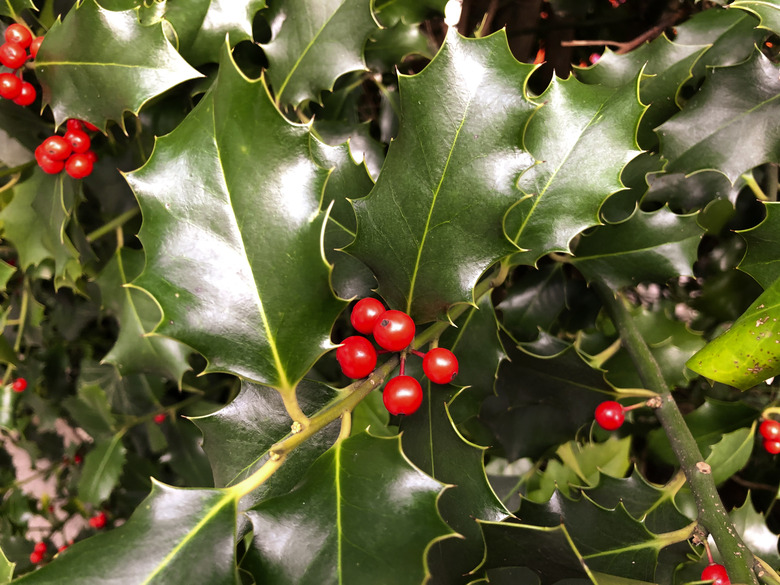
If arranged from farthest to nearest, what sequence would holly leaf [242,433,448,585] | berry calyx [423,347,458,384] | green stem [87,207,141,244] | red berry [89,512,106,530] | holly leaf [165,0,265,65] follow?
red berry [89,512,106,530] < green stem [87,207,141,244] < holly leaf [165,0,265,65] < berry calyx [423,347,458,384] < holly leaf [242,433,448,585]

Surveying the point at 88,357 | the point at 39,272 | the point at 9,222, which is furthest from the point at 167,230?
the point at 88,357

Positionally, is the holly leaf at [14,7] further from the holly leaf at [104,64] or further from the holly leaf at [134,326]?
the holly leaf at [134,326]

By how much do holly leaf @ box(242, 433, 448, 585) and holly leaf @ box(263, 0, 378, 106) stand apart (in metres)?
0.49

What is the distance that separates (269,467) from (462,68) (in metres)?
0.37

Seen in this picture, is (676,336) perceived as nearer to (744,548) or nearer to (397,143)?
(744,548)

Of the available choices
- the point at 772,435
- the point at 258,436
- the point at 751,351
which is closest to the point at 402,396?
the point at 258,436

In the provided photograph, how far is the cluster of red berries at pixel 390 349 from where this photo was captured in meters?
0.46

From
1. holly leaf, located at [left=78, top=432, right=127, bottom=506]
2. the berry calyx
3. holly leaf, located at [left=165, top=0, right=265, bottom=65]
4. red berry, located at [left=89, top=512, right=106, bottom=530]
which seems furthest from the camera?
red berry, located at [left=89, top=512, right=106, bottom=530]

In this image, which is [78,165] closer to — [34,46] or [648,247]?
[34,46]

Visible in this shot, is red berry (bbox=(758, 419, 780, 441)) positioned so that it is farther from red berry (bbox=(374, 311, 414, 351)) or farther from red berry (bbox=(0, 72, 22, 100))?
red berry (bbox=(0, 72, 22, 100))

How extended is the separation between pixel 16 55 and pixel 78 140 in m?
0.12

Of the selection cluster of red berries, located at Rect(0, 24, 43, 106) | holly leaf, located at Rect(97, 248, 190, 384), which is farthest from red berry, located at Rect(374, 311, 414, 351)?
cluster of red berries, located at Rect(0, 24, 43, 106)

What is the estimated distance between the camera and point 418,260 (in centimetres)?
49

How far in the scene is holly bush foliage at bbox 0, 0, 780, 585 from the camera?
41 centimetres
